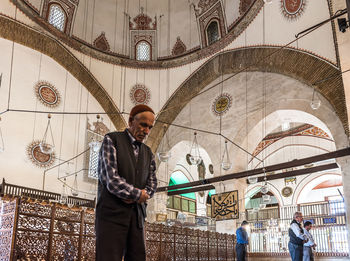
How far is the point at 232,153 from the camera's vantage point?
1032cm

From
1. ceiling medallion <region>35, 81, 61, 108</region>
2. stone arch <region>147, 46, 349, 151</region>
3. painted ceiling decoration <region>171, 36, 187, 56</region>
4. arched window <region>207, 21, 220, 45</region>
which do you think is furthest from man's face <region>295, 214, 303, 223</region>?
painted ceiling decoration <region>171, 36, 187, 56</region>

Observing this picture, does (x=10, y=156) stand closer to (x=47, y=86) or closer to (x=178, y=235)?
(x=47, y=86)

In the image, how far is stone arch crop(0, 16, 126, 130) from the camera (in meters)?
9.23

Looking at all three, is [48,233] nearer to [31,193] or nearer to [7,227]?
[7,227]

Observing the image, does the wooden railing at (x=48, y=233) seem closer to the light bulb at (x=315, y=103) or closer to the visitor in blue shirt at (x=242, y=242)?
the visitor in blue shirt at (x=242, y=242)

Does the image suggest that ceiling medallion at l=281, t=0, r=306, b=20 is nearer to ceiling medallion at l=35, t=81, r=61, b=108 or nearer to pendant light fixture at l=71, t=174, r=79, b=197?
ceiling medallion at l=35, t=81, r=61, b=108

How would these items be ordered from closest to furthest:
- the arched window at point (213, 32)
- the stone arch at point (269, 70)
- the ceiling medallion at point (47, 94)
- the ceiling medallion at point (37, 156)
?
the stone arch at point (269, 70)
the ceiling medallion at point (37, 156)
the ceiling medallion at point (47, 94)
the arched window at point (213, 32)

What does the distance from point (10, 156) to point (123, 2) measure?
629 centimetres

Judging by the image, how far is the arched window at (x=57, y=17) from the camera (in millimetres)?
10359

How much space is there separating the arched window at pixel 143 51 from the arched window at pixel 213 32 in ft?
7.67

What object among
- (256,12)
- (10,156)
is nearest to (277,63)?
(256,12)

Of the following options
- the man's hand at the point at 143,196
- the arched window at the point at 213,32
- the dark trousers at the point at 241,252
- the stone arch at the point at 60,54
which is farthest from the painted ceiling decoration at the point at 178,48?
the man's hand at the point at 143,196

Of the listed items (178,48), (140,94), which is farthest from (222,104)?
(140,94)

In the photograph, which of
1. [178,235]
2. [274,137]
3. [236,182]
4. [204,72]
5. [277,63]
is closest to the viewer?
[178,235]
